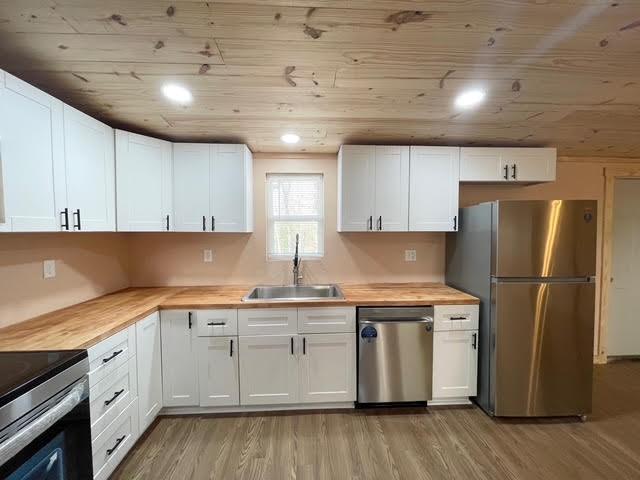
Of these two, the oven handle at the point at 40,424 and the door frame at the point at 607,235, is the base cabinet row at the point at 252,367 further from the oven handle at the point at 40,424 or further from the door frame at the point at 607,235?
the door frame at the point at 607,235

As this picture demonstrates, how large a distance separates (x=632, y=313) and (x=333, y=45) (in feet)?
13.9

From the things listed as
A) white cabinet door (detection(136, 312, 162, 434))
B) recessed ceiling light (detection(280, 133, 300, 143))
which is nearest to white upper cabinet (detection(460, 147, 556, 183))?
recessed ceiling light (detection(280, 133, 300, 143))

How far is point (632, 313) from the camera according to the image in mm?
3205

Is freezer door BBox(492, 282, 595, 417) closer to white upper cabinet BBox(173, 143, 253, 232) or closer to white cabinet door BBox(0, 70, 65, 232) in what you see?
white upper cabinet BBox(173, 143, 253, 232)

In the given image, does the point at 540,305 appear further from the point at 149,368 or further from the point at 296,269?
the point at 149,368

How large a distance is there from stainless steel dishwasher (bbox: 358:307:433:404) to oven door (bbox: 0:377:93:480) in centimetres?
171

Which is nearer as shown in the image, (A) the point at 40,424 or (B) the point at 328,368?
(A) the point at 40,424

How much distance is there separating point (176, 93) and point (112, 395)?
5.94 feet

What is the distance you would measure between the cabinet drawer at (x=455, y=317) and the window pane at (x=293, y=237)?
4.21 feet

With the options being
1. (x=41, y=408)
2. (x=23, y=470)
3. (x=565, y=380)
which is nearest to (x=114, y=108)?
(x=41, y=408)

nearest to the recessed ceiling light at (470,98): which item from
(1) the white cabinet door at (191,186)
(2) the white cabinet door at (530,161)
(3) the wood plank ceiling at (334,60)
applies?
(3) the wood plank ceiling at (334,60)

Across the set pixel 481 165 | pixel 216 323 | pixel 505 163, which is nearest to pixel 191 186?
pixel 216 323

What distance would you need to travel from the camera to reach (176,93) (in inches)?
68.5

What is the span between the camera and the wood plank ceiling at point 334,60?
1126mm
